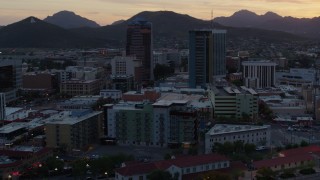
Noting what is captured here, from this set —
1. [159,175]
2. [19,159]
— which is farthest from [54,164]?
[159,175]

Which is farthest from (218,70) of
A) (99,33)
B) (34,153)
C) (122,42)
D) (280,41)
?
(99,33)

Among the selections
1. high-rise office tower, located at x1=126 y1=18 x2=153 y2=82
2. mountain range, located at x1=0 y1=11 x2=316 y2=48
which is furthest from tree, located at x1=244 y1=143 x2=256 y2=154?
mountain range, located at x1=0 y1=11 x2=316 y2=48

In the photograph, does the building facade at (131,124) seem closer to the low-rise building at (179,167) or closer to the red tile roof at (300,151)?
the low-rise building at (179,167)

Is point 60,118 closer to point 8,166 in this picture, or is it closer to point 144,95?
point 8,166

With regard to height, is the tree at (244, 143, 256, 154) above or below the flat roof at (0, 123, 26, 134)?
below

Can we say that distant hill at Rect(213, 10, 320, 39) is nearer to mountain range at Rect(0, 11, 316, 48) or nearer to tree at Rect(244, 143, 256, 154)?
mountain range at Rect(0, 11, 316, 48)

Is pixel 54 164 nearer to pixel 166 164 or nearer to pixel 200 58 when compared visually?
pixel 166 164

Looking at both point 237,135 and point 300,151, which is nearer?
point 300,151
